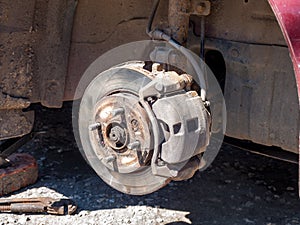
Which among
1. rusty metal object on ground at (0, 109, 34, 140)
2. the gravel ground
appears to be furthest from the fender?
rusty metal object on ground at (0, 109, 34, 140)

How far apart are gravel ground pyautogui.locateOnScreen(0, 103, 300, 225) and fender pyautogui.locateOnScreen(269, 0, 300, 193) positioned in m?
1.30

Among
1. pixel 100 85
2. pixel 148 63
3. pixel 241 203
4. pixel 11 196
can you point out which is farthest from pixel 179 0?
pixel 11 196

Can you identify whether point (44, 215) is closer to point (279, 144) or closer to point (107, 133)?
point (107, 133)

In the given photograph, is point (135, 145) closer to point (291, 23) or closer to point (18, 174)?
point (291, 23)

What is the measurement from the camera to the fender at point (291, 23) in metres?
1.95

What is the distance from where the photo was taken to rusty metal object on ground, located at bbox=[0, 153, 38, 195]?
3324mm

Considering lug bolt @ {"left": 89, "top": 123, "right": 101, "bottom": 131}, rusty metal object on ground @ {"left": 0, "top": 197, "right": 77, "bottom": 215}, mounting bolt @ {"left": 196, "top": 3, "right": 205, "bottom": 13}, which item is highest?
mounting bolt @ {"left": 196, "top": 3, "right": 205, "bottom": 13}

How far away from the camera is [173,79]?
7.92 feet

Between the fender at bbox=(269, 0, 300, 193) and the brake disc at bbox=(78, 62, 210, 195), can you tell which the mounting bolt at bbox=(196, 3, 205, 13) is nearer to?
the brake disc at bbox=(78, 62, 210, 195)

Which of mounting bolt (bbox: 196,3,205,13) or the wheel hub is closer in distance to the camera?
the wheel hub

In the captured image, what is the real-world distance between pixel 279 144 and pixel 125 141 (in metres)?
0.65

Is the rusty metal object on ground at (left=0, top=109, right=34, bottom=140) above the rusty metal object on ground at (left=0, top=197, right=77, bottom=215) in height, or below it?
above

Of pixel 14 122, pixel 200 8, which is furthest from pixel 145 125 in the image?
pixel 14 122

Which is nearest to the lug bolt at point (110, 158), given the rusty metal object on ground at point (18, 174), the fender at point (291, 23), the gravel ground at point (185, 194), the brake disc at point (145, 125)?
the brake disc at point (145, 125)
